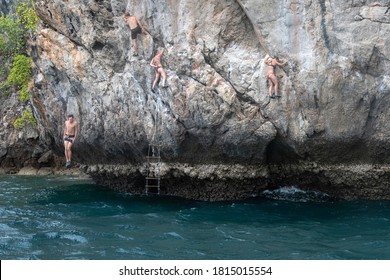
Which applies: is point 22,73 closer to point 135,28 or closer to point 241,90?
point 135,28

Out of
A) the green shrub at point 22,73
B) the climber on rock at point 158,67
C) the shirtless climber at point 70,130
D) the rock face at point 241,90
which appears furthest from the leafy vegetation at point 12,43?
the climber on rock at point 158,67

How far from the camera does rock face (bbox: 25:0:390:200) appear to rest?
39.7ft

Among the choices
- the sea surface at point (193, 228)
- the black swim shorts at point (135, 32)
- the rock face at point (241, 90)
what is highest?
the black swim shorts at point (135, 32)

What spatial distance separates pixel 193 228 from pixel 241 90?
4.02m

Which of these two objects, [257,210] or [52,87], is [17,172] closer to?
[52,87]

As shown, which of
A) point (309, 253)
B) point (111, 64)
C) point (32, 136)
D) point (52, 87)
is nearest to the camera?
point (309, 253)

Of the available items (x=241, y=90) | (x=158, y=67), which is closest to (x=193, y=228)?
(x=241, y=90)

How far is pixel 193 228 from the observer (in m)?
10.8

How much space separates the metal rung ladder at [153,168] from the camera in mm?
14424

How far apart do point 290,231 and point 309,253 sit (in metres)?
1.71

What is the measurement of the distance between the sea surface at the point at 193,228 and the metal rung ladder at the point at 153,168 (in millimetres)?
498

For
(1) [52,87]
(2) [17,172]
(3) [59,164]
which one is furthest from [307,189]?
(2) [17,172]

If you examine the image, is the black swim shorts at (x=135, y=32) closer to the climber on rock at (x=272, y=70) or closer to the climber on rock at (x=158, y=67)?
the climber on rock at (x=158, y=67)

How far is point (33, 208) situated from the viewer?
45.4 feet
